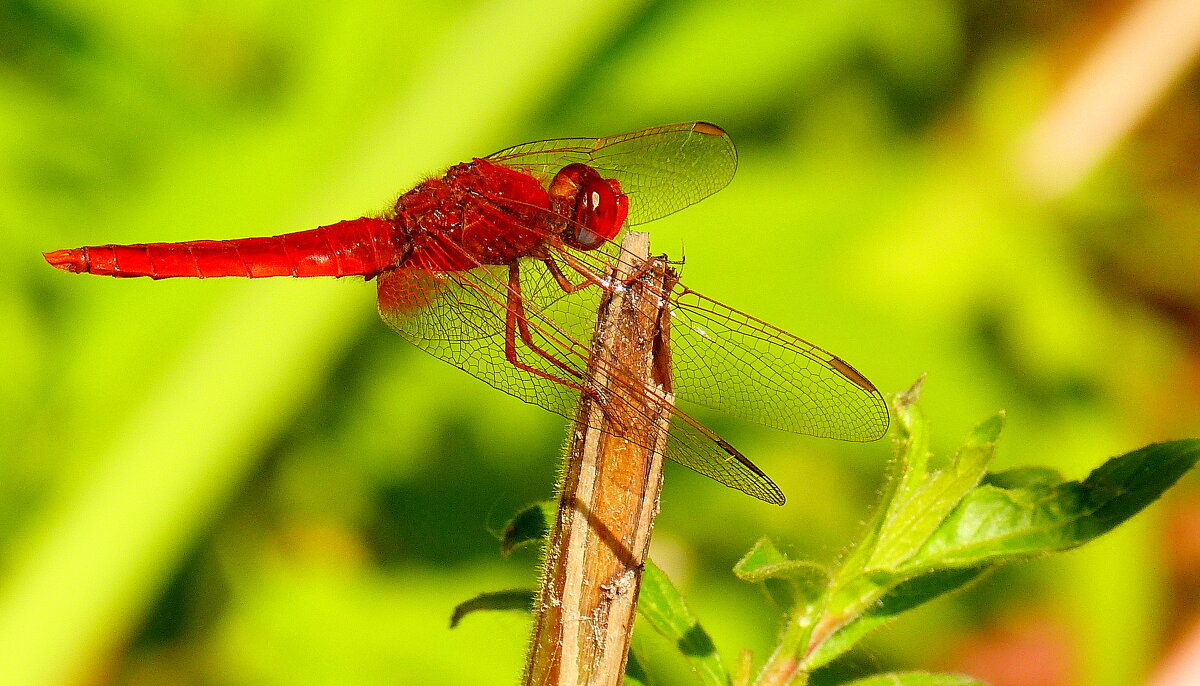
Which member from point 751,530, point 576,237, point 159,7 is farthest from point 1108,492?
point 159,7

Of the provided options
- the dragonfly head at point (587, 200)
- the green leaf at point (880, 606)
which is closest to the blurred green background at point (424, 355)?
the dragonfly head at point (587, 200)

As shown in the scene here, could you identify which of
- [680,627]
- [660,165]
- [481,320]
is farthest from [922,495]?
[660,165]

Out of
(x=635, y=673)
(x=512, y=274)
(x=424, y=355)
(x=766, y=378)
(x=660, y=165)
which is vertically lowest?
(x=635, y=673)

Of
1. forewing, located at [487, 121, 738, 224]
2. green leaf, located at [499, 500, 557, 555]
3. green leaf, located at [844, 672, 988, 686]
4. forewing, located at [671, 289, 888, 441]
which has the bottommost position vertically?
green leaf, located at [844, 672, 988, 686]

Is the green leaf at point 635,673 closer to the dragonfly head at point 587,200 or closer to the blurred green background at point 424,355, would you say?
the dragonfly head at point 587,200

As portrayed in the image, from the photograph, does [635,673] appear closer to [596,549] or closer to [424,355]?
[596,549]

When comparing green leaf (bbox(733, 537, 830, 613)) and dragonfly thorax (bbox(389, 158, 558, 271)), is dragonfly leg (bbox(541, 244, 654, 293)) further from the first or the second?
green leaf (bbox(733, 537, 830, 613))

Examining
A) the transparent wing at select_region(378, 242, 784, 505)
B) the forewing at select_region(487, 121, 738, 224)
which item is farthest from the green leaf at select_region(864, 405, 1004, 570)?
the forewing at select_region(487, 121, 738, 224)
